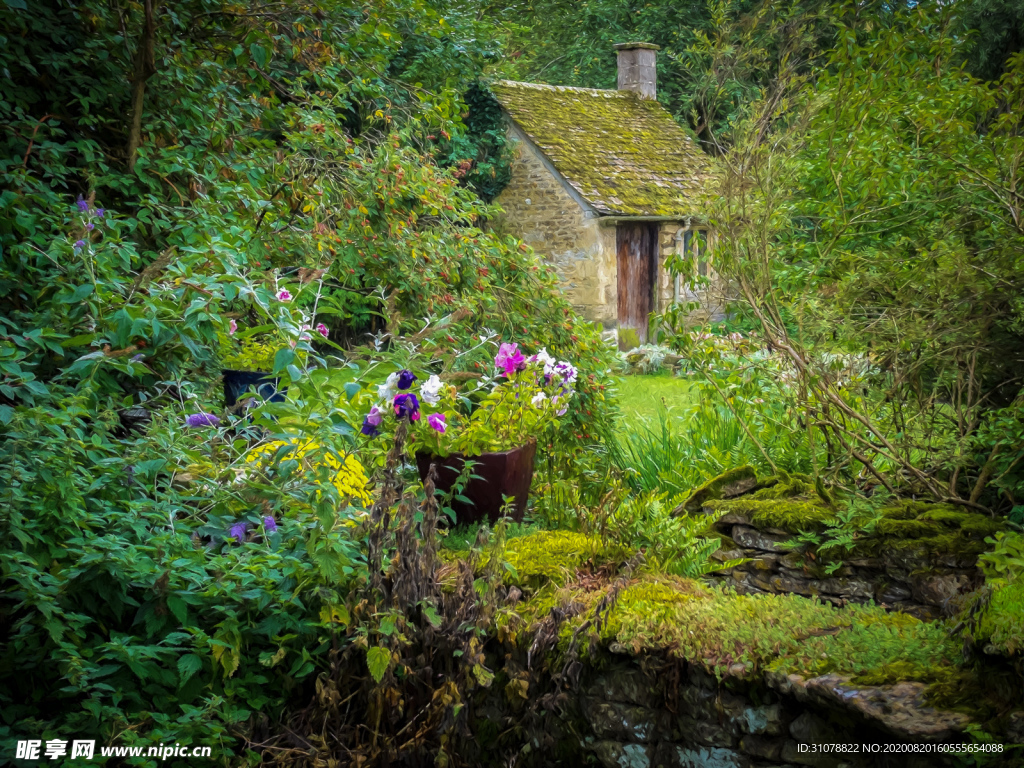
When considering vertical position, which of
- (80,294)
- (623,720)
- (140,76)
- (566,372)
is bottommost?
(623,720)

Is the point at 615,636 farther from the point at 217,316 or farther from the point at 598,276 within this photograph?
the point at 598,276

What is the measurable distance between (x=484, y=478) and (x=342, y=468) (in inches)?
28.7

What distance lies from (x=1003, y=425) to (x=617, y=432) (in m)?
3.03

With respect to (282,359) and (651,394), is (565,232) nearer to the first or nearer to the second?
(651,394)

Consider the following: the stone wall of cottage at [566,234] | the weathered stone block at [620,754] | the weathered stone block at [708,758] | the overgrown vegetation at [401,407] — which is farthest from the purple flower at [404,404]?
the stone wall of cottage at [566,234]

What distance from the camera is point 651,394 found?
10641mm

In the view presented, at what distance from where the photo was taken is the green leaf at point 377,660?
2.49 meters

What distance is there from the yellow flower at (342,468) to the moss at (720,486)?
5.38ft

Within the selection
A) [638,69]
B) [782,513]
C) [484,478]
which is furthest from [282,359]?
[638,69]

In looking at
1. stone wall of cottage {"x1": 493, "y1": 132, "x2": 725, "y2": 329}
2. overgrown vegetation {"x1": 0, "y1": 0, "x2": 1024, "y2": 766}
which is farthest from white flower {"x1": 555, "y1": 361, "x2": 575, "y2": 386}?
stone wall of cottage {"x1": 493, "y1": 132, "x2": 725, "y2": 329}

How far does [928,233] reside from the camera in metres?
3.88

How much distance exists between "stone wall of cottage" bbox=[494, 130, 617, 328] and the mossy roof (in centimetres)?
40

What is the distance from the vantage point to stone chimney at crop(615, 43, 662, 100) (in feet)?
63.1

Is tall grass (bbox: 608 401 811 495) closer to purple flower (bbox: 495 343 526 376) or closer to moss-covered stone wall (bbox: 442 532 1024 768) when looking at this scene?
purple flower (bbox: 495 343 526 376)
